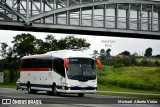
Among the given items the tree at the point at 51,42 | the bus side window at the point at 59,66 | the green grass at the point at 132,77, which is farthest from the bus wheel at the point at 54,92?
the tree at the point at 51,42

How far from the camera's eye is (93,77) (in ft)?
104

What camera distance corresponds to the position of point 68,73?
31344mm

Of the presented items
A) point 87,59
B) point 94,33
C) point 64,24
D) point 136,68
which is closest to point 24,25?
point 64,24

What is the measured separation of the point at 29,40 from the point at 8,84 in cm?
821

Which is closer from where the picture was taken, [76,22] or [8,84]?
[76,22]

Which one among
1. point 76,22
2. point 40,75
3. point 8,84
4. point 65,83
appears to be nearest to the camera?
point 65,83

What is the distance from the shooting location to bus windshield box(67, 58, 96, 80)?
31.4 m

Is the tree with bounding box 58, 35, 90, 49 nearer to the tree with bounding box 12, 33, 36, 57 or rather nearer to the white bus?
the tree with bounding box 12, 33, 36, 57

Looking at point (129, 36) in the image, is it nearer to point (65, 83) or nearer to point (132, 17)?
point (132, 17)

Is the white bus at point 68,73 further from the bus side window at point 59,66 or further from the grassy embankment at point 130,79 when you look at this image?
the grassy embankment at point 130,79

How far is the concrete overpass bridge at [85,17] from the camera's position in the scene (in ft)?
162

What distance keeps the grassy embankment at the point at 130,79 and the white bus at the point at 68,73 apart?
1742cm

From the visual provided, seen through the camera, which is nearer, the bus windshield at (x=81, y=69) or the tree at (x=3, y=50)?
the bus windshield at (x=81, y=69)

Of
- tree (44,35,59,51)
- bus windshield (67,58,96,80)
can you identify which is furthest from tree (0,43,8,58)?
bus windshield (67,58,96,80)
